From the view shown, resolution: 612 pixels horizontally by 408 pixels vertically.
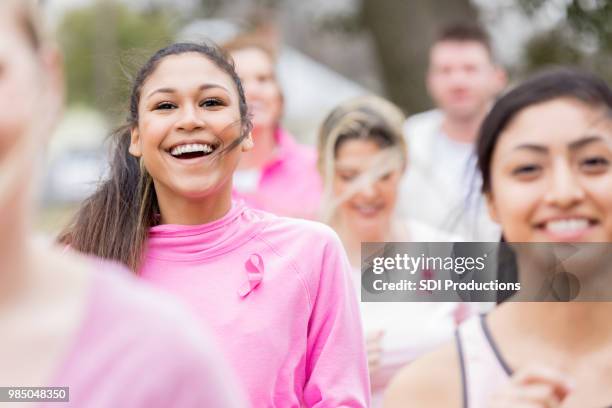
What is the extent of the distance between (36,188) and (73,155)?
2462 centimetres

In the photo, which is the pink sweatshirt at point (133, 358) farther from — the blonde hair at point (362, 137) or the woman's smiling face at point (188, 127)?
the blonde hair at point (362, 137)

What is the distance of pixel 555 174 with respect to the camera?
241 cm

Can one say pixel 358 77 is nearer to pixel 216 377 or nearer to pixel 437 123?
pixel 437 123

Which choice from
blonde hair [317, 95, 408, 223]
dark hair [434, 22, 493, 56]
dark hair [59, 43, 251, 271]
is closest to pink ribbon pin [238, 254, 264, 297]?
dark hair [59, 43, 251, 271]

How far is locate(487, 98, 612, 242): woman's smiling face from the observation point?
2.38 m

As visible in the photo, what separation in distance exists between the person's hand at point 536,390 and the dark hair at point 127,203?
137 centimetres

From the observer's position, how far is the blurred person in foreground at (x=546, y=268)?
2.30 meters

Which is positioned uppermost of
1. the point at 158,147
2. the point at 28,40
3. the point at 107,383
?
the point at 158,147

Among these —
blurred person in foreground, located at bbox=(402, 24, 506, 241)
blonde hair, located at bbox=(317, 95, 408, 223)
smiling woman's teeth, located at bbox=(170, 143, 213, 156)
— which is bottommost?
smiling woman's teeth, located at bbox=(170, 143, 213, 156)

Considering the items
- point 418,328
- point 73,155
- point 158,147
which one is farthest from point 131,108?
point 73,155

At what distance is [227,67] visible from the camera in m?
3.35

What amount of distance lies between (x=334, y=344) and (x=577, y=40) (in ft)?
23.1

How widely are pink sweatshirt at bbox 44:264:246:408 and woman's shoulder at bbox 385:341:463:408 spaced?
0.92 metres

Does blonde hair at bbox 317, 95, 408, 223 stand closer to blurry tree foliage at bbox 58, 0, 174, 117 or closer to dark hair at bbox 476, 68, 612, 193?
dark hair at bbox 476, 68, 612, 193
